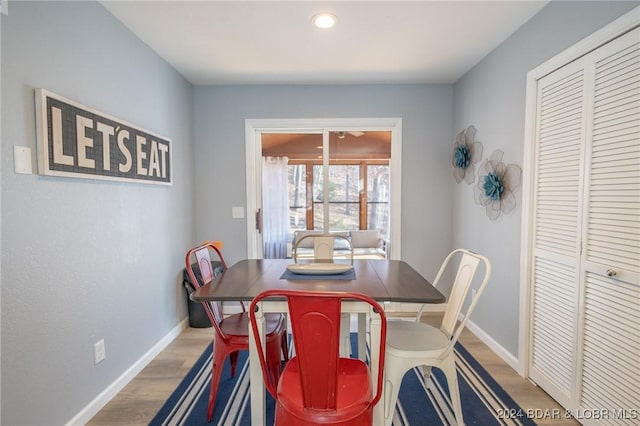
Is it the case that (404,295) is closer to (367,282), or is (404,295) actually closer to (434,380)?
(367,282)

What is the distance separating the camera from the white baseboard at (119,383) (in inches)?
66.5

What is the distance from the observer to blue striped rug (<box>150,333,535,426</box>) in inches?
67.2

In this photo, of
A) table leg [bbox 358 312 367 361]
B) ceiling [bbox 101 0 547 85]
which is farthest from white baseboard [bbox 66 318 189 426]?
ceiling [bbox 101 0 547 85]

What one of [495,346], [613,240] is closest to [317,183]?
[495,346]

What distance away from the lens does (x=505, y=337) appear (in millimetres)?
2344

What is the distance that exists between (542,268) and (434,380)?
3.36 feet

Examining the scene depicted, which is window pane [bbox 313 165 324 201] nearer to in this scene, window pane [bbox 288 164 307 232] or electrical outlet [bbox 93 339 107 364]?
window pane [bbox 288 164 307 232]

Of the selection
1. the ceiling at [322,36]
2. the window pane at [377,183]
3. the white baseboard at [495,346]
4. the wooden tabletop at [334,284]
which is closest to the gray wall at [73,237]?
the ceiling at [322,36]

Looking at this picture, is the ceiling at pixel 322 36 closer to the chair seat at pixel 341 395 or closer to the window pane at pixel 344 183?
the window pane at pixel 344 183

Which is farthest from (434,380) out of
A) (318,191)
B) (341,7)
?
(341,7)

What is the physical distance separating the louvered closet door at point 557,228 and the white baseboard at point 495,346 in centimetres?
16

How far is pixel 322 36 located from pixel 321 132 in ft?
4.04

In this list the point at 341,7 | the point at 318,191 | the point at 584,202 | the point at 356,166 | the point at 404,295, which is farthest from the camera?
the point at 356,166

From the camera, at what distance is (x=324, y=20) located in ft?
6.73
